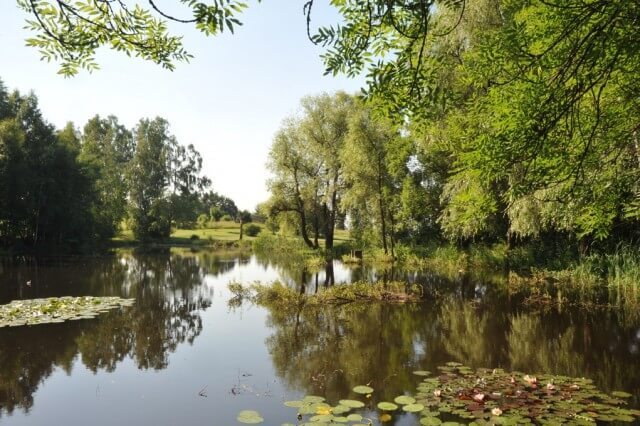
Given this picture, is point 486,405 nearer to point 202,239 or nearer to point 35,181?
point 35,181

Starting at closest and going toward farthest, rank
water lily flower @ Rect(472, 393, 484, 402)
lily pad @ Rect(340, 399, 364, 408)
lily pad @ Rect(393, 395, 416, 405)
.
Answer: water lily flower @ Rect(472, 393, 484, 402), lily pad @ Rect(340, 399, 364, 408), lily pad @ Rect(393, 395, 416, 405)

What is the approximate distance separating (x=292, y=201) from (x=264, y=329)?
26374 millimetres

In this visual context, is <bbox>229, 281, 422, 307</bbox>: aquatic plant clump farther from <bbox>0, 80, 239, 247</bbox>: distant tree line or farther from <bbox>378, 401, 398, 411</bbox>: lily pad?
<bbox>0, 80, 239, 247</bbox>: distant tree line

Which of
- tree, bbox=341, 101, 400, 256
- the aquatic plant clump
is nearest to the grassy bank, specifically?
tree, bbox=341, 101, 400, 256

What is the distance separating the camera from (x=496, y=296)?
16.1 m

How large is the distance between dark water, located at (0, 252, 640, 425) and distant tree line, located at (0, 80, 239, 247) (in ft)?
66.3

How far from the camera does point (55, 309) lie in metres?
13.3

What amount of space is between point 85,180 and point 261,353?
34691mm

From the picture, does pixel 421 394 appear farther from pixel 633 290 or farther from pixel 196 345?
pixel 633 290

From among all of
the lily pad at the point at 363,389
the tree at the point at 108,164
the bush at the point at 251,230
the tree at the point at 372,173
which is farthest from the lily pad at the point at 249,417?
the bush at the point at 251,230

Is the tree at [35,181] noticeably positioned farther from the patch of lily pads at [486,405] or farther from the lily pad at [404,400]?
the lily pad at [404,400]

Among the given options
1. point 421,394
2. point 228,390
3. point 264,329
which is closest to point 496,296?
point 264,329

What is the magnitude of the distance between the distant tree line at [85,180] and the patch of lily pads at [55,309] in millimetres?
21546

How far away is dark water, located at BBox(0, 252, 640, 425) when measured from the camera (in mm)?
7078
